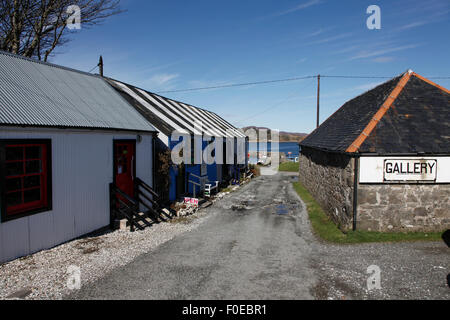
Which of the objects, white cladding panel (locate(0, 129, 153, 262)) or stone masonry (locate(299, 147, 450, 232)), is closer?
white cladding panel (locate(0, 129, 153, 262))

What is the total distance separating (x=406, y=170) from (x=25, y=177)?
12.1 meters

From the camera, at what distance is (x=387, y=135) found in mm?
10180

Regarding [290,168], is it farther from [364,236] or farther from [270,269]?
[270,269]

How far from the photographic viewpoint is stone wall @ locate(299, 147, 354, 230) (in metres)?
9.91

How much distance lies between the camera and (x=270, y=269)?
6.87m

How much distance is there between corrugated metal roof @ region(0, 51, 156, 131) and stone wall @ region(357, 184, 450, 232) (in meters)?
9.41

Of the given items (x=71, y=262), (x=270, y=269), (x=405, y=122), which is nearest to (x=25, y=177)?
(x=71, y=262)

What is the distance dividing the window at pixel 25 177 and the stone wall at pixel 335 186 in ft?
31.9

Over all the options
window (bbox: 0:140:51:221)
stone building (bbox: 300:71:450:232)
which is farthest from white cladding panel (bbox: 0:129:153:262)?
stone building (bbox: 300:71:450:232)

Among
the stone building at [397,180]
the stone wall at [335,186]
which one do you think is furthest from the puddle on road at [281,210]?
the stone building at [397,180]

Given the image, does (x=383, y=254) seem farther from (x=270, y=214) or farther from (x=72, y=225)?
(x=72, y=225)

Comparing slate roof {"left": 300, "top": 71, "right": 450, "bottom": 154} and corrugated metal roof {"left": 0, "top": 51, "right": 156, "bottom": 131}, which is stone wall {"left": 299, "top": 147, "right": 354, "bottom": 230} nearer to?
slate roof {"left": 300, "top": 71, "right": 450, "bottom": 154}
